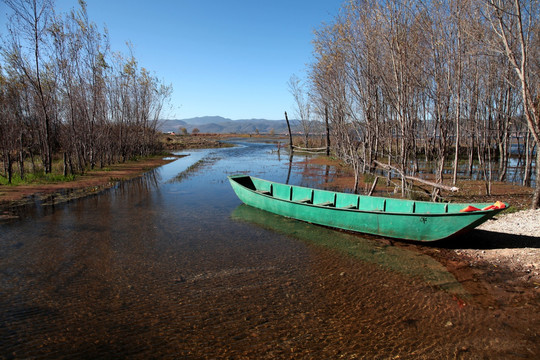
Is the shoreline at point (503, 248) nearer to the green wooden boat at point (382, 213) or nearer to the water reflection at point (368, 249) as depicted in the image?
the water reflection at point (368, 249)

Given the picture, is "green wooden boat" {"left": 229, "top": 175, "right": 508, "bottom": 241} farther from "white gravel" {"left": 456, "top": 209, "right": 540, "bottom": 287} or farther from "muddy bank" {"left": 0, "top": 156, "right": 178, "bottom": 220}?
"muddy bank" {"left": 0, "top": 156, "right": 178, "bottom": 220}

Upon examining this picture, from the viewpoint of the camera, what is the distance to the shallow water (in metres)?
4.19

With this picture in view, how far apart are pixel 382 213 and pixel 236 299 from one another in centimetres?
431

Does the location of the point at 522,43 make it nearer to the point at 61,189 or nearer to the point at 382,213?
the point at 382,213

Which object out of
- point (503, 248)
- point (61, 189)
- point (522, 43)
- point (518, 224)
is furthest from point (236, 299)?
point (61, 189)

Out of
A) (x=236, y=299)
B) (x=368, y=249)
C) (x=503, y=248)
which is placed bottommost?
(x=236, y=299)

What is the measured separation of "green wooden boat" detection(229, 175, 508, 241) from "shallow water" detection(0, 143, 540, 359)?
0.41 metres

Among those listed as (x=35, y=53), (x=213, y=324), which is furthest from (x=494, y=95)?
(x=35, y=53)

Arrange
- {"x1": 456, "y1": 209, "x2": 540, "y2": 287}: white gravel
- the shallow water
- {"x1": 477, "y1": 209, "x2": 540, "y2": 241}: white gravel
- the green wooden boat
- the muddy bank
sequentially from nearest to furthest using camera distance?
the shallow water < {"x1": 456, "y1": 209, "x2": 540, "y2": 287}: white gravel < the green wooden boat < {"x1": 477, "y1": 209, "x2": 540, "y2": 241}: white gravel < the muddy bank

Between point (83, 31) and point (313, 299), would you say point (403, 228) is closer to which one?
point (313, 299)

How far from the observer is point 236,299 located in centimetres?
540

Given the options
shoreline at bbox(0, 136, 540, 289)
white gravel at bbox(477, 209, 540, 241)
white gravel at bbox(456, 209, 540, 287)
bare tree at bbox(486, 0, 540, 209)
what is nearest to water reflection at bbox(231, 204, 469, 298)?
shoreline at bbox(0, 136, 540, 289)

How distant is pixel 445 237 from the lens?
23.4ft

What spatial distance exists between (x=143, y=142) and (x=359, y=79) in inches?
1019
